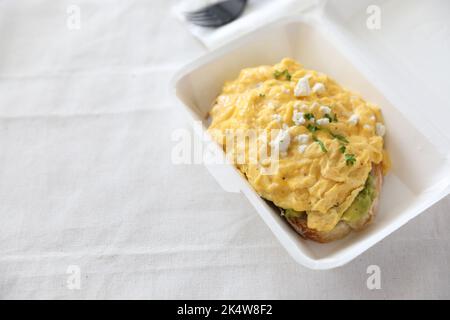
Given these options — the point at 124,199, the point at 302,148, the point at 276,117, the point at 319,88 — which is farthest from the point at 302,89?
the point at 124,199

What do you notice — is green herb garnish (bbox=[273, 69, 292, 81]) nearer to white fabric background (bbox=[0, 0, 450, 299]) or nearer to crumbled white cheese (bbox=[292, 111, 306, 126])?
crumbled white cheese (bbox=[292, 111, 306, 126])

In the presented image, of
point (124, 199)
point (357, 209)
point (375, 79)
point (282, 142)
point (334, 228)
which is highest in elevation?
point (375, 79)

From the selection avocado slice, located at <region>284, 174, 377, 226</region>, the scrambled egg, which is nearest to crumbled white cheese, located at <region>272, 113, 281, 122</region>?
the scrambled egg

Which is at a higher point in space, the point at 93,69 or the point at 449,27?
the point at 449,27

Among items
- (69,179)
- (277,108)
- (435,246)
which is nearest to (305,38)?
(277,108)

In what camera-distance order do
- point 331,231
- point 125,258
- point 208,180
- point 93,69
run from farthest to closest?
point 93,69
point 208,180
point 125,258
point 331,231

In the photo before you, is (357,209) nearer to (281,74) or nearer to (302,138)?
(302,138)

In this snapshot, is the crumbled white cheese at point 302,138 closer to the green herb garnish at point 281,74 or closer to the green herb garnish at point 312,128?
the green herb garnish at point 312,128

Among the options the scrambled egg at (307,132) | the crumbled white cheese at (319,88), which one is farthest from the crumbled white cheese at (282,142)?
the crumbled white cheese at (319,88)
